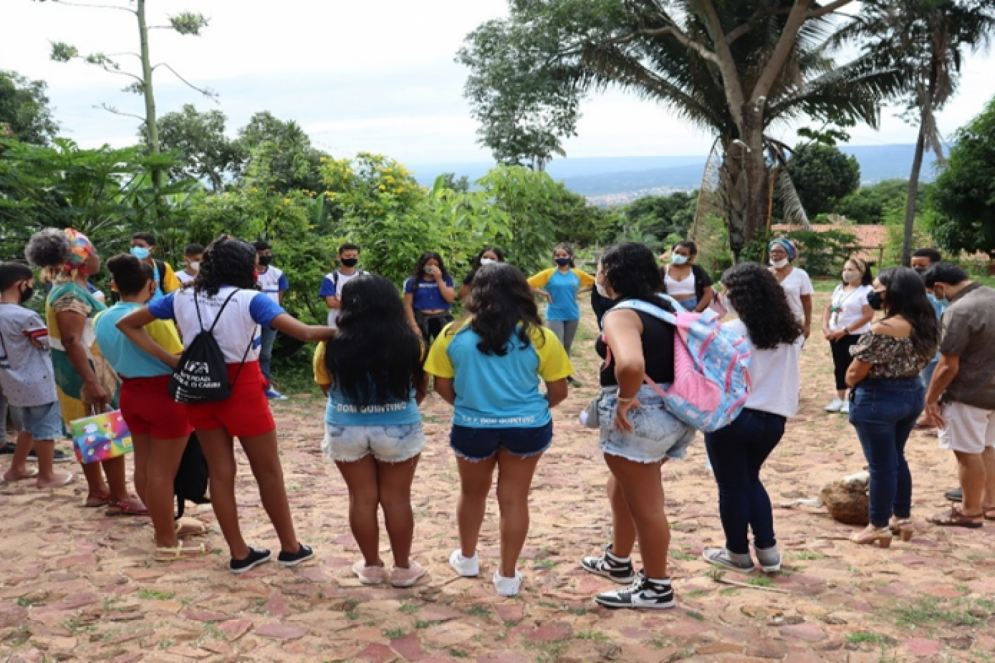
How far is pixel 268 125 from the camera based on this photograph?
108 ft

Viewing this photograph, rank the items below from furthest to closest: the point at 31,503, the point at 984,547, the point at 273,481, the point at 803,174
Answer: the point at 803,174 → the point at 31,503 → the point at 984,547 → the point at 273,481

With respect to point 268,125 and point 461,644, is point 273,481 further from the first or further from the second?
point 268,125

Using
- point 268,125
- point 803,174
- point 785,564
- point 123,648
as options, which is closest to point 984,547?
point 785,564

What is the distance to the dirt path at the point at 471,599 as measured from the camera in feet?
12.3

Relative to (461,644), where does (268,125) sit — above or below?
above

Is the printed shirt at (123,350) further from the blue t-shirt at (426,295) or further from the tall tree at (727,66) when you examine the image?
the tall tree at (727,66)

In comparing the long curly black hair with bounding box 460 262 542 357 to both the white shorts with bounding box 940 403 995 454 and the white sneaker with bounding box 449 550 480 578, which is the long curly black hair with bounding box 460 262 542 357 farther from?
the white shorts with bounding box 940 403 995 454

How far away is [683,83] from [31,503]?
67.3 feet

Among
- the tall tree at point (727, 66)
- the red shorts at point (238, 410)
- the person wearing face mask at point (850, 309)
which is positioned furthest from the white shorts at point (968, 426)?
the tall tree at point (727, 66)

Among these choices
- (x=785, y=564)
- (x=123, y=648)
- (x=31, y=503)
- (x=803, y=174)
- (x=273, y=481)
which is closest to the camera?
(x=123, y=648)

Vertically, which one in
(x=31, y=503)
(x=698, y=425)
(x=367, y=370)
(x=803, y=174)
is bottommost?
(x=31, y=503)

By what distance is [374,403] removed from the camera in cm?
417

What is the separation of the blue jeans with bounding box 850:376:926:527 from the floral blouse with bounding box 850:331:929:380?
0.26 ft

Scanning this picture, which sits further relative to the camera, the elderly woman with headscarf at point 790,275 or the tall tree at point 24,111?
the tall tree at point 24,111
